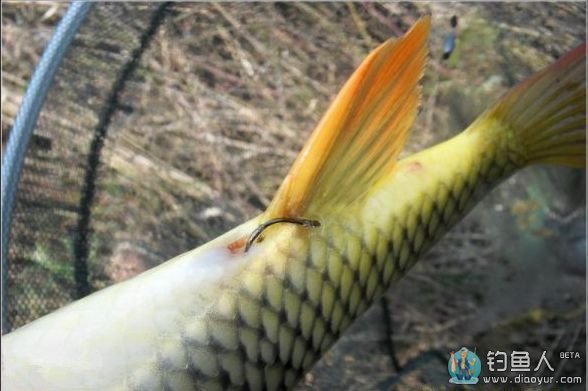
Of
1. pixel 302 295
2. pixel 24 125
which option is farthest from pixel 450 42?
pixel 302 295

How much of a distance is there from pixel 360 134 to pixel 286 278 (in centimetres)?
14

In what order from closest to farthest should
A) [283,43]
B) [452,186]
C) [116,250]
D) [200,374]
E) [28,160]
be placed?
[200,374], [452,186], [28,160], [116,250], [283,43]

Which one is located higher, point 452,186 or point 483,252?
point 452,186

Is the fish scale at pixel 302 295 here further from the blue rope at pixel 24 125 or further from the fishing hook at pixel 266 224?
the blue rope at pixel 24 125

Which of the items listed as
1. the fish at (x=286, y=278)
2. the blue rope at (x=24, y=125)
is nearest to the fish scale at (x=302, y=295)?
the fish at (x=286, y=278)

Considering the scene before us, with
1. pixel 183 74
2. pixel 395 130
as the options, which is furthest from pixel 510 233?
pixel 395 130

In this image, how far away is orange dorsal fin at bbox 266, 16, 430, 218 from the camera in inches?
24.6

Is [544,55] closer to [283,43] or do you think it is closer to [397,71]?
[283,43]

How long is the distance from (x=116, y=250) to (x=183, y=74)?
0.41 meters

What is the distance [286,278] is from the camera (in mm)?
666

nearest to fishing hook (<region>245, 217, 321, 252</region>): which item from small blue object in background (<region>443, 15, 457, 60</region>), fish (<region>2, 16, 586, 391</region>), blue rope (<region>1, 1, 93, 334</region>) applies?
fish (<region>2, 16, 586, 391</region>)

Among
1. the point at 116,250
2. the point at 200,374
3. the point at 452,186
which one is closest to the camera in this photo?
the point at 200,374

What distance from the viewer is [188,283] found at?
626 mm

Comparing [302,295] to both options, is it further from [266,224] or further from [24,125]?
[24,125]
